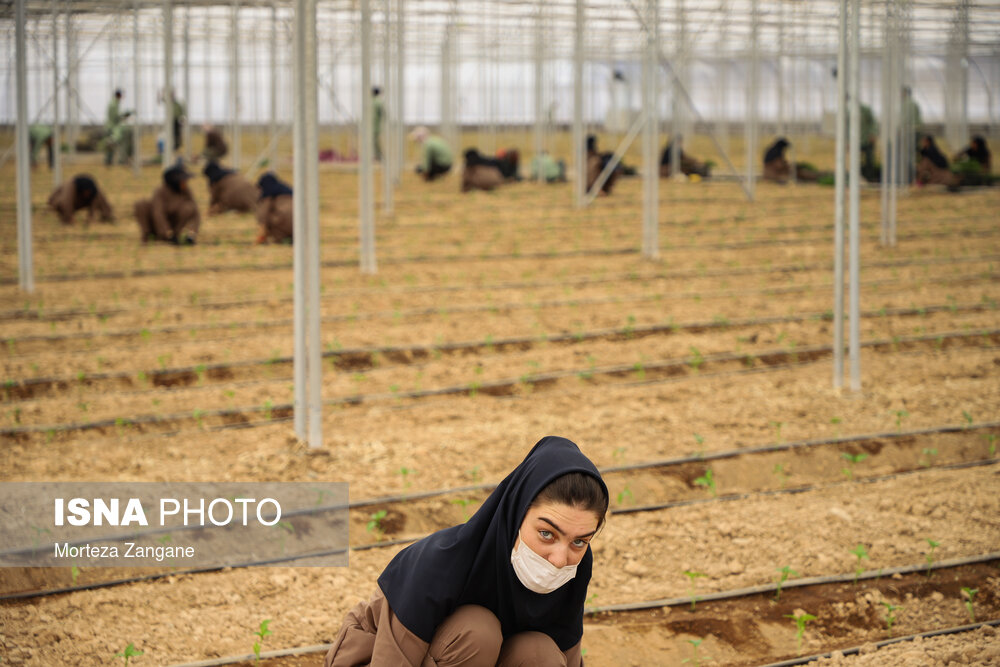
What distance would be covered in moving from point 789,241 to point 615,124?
7302mm

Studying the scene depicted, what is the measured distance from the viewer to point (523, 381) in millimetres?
6707

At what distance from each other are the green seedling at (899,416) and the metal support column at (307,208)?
3.09m

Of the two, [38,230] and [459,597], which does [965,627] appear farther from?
[38,230]

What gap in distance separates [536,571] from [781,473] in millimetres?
3135

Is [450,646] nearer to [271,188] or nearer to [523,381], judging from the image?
[523,381]

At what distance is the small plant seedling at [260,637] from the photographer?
3330 mm

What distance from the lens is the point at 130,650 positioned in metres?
3.21

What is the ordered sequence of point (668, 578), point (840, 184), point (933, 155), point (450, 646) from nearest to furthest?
point (450, 646)
point (668, 578)
point (840, 184)
point (933, 155)

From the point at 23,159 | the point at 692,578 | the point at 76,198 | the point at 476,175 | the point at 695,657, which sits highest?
the point at 476,175

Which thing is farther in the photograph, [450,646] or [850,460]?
[850,460]

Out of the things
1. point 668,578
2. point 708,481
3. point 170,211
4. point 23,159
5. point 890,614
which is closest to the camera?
point 890,614

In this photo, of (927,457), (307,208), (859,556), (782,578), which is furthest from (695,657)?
(307,208)

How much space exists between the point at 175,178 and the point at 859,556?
9265 millimetres

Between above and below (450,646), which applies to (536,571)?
above
